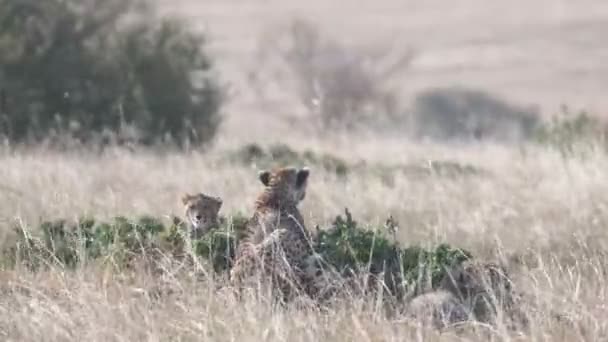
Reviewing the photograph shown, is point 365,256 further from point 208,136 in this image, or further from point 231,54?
point 231,54

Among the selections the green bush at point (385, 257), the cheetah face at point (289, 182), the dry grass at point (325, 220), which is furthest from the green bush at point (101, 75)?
the cheetah face at point (289, 182)

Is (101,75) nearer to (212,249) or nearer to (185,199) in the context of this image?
(185,199)

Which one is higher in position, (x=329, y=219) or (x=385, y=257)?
(x=385, y=257)

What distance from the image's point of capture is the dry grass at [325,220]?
19.6 feet

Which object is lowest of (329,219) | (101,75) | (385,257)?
(329,219)

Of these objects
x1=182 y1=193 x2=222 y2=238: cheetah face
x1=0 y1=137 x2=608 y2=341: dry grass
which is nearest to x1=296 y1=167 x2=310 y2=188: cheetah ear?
x1=0 y1=137 x2=608 y2=341: dry grass

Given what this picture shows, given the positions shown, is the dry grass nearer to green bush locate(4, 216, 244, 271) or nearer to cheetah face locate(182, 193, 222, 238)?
green bush locate(4, 216, 244, 271)

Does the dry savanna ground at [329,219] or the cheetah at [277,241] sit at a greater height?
the cheetah at [277,241]

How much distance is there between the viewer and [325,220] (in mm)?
9133

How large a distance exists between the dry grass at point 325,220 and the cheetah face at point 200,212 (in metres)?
0.59

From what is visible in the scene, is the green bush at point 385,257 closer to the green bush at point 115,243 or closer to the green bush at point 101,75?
the green bush at point 115,243

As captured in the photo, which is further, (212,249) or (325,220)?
(325,220)

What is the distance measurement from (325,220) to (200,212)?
5.96 ft

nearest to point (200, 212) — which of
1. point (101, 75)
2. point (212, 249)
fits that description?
point (212, 249)
